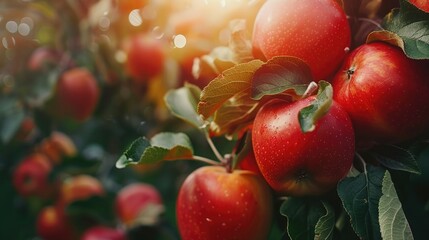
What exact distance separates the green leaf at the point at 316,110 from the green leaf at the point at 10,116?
1.29 m

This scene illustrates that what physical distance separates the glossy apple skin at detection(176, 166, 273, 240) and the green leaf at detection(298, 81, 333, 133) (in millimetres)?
198

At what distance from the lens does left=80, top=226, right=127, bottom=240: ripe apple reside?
152 cm

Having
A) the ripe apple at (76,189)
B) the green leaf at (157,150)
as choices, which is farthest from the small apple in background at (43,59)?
the green leaf at (157,150)

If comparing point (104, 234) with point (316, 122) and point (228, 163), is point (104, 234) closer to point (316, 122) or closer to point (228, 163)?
point (228, 163)

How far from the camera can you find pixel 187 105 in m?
0.90

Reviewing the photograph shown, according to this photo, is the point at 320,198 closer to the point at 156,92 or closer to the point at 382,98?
the point at 382,98

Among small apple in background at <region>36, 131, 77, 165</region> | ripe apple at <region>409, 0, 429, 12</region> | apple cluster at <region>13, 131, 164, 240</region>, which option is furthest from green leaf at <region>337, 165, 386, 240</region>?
small apple in background at <region>36, 131, 77, 165</region>

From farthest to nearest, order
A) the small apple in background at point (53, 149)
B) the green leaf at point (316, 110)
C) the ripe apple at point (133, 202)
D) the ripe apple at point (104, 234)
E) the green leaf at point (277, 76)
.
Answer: the small apple in background at point (53, 149)
the ripe apple at point (133, 202)
the ripe apple at point (104, 234)
the green leaf at point (277, 76)
the green leaf at point (316, 110)

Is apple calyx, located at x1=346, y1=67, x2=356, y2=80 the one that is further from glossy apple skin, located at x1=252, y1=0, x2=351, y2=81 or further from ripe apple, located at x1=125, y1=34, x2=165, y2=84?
ripe apple, located at x1=125, y1=34, x2=165, y2=84

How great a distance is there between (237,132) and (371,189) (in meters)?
0.23

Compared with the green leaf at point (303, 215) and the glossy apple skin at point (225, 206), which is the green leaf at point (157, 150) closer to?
the glossy apple skin at point (225, 206)

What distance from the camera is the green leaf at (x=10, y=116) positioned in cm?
163

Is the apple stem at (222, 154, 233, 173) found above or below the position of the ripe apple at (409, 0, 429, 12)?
below

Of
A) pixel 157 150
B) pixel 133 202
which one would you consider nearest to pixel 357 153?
pixel 157 150
